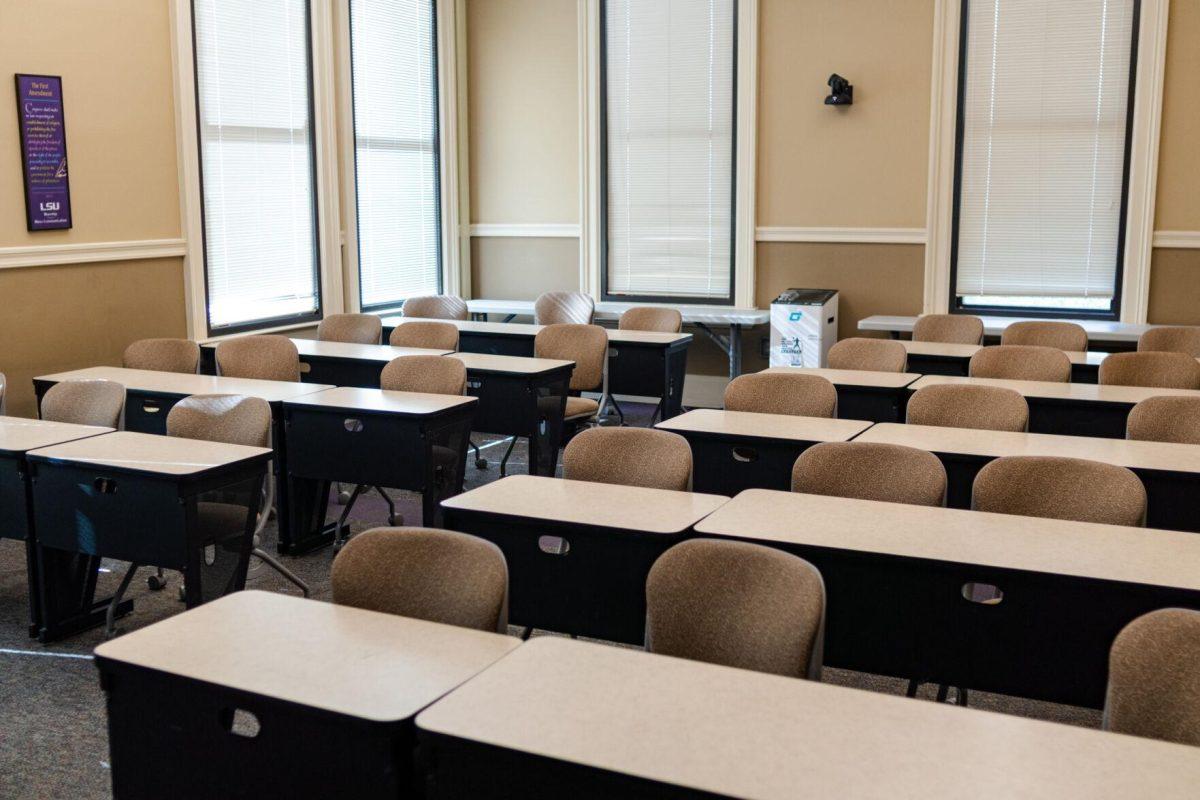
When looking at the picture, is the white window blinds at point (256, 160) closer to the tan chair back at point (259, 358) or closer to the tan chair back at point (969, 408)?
the tan chair back at point (259, 358)

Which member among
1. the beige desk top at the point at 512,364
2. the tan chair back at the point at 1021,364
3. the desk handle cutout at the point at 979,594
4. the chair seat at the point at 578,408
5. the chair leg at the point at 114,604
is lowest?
the chair leg at the point at 114,604

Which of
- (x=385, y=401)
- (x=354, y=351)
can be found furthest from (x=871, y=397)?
(x=354, y=351)

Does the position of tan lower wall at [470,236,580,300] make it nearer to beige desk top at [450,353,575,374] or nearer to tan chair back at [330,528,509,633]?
beige desk top at [450,353,575,374]

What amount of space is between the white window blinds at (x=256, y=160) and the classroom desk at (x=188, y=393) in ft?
4.69

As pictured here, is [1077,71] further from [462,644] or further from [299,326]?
[462,644]

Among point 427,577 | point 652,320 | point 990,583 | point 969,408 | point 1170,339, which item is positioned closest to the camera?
point 427,577

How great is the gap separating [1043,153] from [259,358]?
195 inches

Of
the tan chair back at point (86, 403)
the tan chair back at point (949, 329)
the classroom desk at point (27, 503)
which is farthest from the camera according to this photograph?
the tan chair back at point (949, 329)

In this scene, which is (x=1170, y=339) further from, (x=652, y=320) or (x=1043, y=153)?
(x=652, y=320)

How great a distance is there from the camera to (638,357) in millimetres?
6621

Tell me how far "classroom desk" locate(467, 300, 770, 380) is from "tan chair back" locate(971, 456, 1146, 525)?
4.50 meters

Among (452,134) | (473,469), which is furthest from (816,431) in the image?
(452,134)

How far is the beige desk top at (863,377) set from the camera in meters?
4.93

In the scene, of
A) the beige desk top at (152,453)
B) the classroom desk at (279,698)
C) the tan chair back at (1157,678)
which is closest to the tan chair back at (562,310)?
the beige desk top at (152,453)
